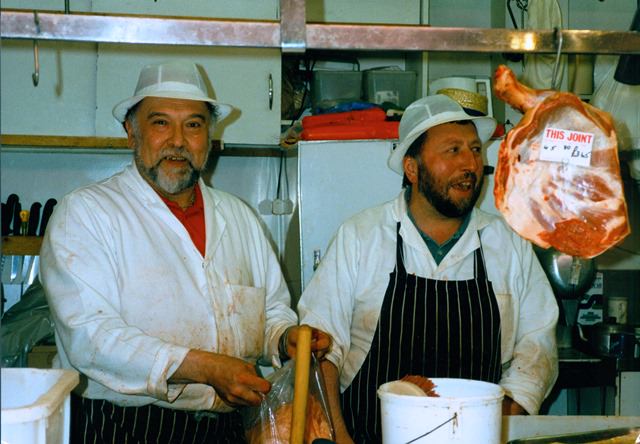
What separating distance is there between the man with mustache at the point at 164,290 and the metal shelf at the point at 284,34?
36.3 inches

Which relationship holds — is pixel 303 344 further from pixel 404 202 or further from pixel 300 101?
pixel 300 101

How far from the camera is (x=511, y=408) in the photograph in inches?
109

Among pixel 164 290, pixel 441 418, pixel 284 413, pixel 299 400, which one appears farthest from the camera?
pixel 164 290

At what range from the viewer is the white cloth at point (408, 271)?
303 cm

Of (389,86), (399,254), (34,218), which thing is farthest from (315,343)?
(389,86)

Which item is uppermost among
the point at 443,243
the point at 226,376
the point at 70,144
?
the point at 70,144

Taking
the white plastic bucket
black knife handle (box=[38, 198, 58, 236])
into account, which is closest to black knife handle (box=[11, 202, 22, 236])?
black knife handle (box=[38, 198, 58, 236])

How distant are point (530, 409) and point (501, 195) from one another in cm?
105

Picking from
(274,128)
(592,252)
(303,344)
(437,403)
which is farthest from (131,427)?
(274,128)

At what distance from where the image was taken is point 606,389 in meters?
4.15

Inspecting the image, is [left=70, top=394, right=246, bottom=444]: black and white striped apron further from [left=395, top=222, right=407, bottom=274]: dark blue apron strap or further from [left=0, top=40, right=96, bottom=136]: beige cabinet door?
[left=0, top=40, right=96, bottom=136]: beige cabinet door

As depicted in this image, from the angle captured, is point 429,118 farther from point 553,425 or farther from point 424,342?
point 553,425

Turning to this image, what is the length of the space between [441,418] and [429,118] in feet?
5.85

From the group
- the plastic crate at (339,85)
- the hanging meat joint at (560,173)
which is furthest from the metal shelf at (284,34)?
the plastic crate at (339,85)
